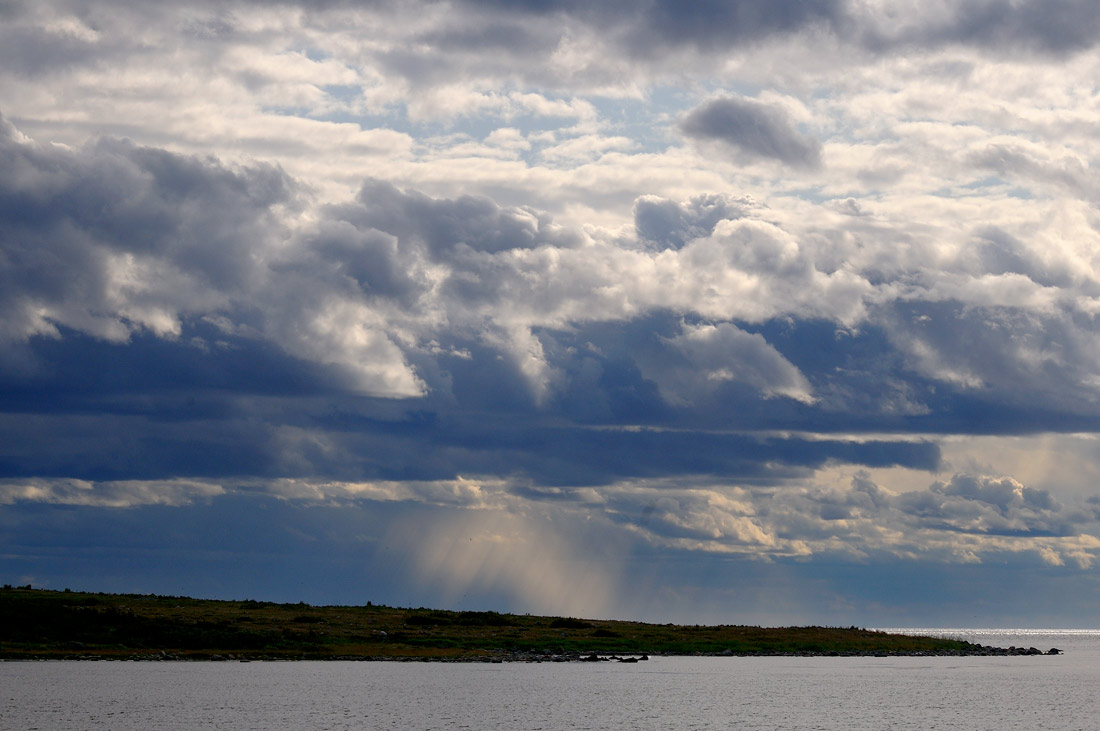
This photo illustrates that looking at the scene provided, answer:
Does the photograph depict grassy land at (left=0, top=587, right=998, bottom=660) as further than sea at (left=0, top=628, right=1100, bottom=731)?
Yes

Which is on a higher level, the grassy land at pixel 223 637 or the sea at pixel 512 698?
the grassy land at pixel 223 637

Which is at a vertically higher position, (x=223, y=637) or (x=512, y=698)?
(x=223, y=637)

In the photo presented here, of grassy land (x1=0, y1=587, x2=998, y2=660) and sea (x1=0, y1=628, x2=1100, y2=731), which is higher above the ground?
grassy land (x1=0, y1=587, x2=998, y2=660)

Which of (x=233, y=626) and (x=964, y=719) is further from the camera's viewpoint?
(x=233, y=626)

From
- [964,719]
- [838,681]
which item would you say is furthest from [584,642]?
[964,719]

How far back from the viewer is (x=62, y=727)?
85000 millimetres

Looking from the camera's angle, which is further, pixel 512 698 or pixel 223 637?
pixel 223 637

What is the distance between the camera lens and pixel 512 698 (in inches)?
Answer: 4801

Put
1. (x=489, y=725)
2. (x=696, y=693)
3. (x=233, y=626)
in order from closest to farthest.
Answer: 1. (x=489, y=725)
2. (x=696, y=693)
3. (x=233, y=626)

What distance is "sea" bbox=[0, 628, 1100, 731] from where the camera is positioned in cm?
9800

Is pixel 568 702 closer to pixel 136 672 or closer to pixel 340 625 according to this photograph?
pixel 136 672

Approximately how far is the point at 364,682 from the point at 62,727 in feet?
177

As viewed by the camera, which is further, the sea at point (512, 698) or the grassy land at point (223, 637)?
the grassy land at point (223, 637)

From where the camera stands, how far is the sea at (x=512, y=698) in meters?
98.0
